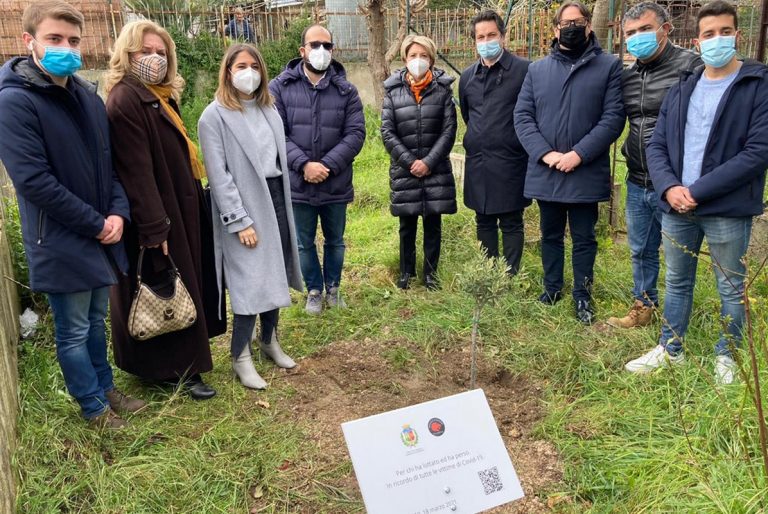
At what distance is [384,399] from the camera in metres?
3.73

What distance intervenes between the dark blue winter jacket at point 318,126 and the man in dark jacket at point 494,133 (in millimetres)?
862

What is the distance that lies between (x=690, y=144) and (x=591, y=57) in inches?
40.9

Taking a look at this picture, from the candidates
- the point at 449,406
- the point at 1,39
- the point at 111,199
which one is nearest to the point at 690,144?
the point at 449,406

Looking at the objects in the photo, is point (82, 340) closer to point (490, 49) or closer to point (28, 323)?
point (28, 323)

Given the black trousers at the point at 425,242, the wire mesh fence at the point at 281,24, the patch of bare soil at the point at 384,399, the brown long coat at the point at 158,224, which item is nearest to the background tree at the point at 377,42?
the wire mesh fence at the point at 281,24

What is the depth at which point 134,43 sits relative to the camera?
317 centimetres

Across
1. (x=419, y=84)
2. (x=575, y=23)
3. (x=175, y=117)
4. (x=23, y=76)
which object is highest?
(x=575, y=23)

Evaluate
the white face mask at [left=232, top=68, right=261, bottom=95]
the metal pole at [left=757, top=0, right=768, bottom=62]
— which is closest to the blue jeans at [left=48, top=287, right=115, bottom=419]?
the white face mask at [left=232, top=68, right=261, bottom=95]

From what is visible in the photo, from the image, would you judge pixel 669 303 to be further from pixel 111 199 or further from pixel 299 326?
pixel 111 199

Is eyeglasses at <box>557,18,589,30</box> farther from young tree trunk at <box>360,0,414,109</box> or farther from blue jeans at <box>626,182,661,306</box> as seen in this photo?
young tree trunk at <box>360,0,414,109</box>

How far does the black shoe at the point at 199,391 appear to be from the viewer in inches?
144

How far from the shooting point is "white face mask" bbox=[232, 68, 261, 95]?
141 inches

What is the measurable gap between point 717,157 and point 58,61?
126 inches

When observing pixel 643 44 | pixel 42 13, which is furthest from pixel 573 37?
pixel 42 13
